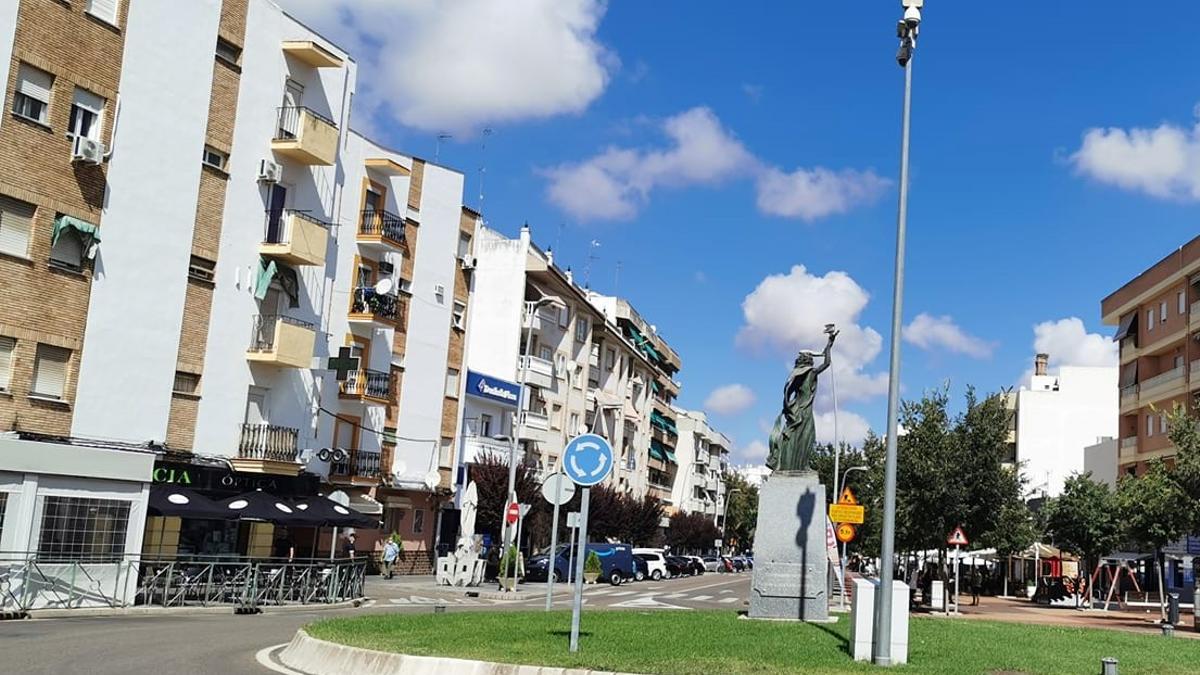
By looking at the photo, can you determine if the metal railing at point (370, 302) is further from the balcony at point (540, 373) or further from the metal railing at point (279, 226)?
the balcony at point (540, 373)

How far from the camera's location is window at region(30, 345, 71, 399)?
26.1 meters

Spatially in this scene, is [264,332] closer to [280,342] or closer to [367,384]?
[280,342]

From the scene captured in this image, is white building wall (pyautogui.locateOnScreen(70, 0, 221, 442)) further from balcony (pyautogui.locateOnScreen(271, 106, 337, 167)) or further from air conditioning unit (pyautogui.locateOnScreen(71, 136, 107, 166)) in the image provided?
balcony (pyautogui.locateOnScreen(271, 106, 337, 167))

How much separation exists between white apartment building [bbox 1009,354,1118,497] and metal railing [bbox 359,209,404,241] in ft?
174

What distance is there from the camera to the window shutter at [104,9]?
2725 centimetres

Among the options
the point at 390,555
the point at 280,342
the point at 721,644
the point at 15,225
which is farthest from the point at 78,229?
the point at 721,644

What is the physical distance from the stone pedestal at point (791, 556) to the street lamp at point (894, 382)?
4691mm

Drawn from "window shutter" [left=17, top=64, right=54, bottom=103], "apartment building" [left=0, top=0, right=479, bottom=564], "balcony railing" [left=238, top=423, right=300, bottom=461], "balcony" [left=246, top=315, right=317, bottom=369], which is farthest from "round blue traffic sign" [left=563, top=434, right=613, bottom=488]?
"balcony" [left=246, top=315, right=317, bottom=369]

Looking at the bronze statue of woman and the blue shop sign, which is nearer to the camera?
the bronze statue of woman

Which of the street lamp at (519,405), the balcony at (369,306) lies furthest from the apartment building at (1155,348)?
the balcony at (369,306)

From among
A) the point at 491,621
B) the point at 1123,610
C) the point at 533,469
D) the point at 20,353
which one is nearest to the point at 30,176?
the point at 20,353

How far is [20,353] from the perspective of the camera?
25.4m

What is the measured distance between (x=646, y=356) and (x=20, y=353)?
206ft


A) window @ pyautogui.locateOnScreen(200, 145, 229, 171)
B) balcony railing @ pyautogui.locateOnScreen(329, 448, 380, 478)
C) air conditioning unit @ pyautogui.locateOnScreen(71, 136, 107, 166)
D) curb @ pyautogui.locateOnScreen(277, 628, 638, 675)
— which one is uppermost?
window @ pyautogui.locateOnScreen(200, 145, 229, 171)
